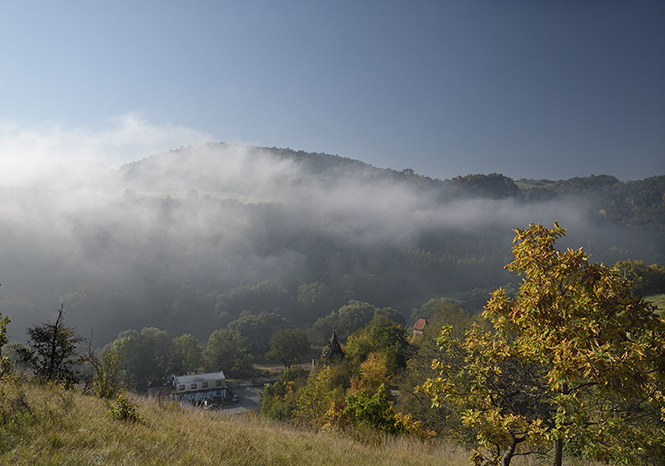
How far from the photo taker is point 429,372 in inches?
945

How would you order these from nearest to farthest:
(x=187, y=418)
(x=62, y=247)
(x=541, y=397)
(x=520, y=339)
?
(x=520, y=339) → (x=541, y=397) → (x=187, y=418) → (x=62, y=247)

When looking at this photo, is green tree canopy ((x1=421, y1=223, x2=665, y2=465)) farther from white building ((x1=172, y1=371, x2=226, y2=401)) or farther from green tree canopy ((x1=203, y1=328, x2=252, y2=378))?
green tree canopy ((x1=203, y1=328, x2=252, y2=378))

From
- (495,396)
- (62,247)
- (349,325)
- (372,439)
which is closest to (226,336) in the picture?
(349,325)

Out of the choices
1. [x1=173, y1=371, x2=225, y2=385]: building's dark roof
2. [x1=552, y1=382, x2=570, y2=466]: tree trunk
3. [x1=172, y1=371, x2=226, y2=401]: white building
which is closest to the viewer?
[x1=552, y1=382, x2=570, y2=466]: tree trunk

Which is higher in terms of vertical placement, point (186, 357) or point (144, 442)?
point (144, 442)

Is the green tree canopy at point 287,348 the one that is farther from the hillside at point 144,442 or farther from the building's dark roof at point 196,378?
the hillside at point 144,442

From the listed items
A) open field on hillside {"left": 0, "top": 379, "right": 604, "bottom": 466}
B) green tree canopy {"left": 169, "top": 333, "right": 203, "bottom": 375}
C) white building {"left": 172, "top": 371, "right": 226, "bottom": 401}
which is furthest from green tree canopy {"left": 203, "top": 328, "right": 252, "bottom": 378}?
open field on hillside {"left": 0, "top": 379, "right": 604, "bottom": 466}

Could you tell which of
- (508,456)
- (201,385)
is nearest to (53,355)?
(508,456)

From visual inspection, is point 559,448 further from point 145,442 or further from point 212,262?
point 212,262

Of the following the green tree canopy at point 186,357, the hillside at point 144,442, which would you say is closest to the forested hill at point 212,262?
the green tree canopy at point 186,357

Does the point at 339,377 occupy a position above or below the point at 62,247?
below

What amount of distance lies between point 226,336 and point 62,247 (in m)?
107

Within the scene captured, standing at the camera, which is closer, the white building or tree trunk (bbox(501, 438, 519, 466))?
tree trunk (bbox(501, 438, 519, 466))

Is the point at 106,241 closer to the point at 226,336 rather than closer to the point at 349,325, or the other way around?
the point at 226,336
